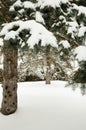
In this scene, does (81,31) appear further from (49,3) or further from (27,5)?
(27,5)

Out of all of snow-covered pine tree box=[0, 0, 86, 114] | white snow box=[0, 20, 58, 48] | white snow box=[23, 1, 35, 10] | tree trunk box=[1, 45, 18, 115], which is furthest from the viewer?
tree trunk box=[1, 45, 18, 115]

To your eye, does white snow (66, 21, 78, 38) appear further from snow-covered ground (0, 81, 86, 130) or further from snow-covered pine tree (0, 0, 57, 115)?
snow-covered ground (0, 81, 86, 130)

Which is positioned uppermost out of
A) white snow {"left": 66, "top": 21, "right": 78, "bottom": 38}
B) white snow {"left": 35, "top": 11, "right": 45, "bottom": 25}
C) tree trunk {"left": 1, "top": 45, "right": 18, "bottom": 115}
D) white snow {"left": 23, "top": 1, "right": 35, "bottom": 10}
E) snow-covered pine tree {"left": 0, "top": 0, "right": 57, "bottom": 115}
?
white snow {"left": 23, "top": 1, "right": 35, "bottom": 10}

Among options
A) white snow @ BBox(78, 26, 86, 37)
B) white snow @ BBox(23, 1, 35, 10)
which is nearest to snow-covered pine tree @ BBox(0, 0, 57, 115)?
white snow @ BBox(23, 1, 35, 10)

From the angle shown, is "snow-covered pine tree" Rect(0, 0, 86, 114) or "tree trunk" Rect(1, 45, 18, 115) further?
"tree trunk" Rect(1, 45, 18, 115)

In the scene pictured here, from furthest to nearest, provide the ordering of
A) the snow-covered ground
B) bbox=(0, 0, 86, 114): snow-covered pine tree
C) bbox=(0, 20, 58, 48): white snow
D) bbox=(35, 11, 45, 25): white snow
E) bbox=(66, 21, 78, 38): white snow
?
the snow-covered ground → bbox=(66, 21, 78, 38): white snow → bbox=(35, 11, 45, 25): white snow → bbox=(0, 0, 86, 114): snow-covered pine tree → bbox=(0, 20, 58, 48): white snow

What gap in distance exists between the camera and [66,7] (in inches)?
235

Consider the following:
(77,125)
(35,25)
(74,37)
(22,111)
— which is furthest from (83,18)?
(22,111)

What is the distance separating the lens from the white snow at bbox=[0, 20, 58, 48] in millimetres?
4637

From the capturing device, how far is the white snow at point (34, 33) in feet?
15.2

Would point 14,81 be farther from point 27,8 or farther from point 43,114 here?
point 27,8

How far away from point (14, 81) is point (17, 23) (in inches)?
141

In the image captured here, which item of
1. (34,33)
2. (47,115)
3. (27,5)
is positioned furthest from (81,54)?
(47,115)

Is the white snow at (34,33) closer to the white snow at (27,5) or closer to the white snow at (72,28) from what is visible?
the white snow at (27,5)
